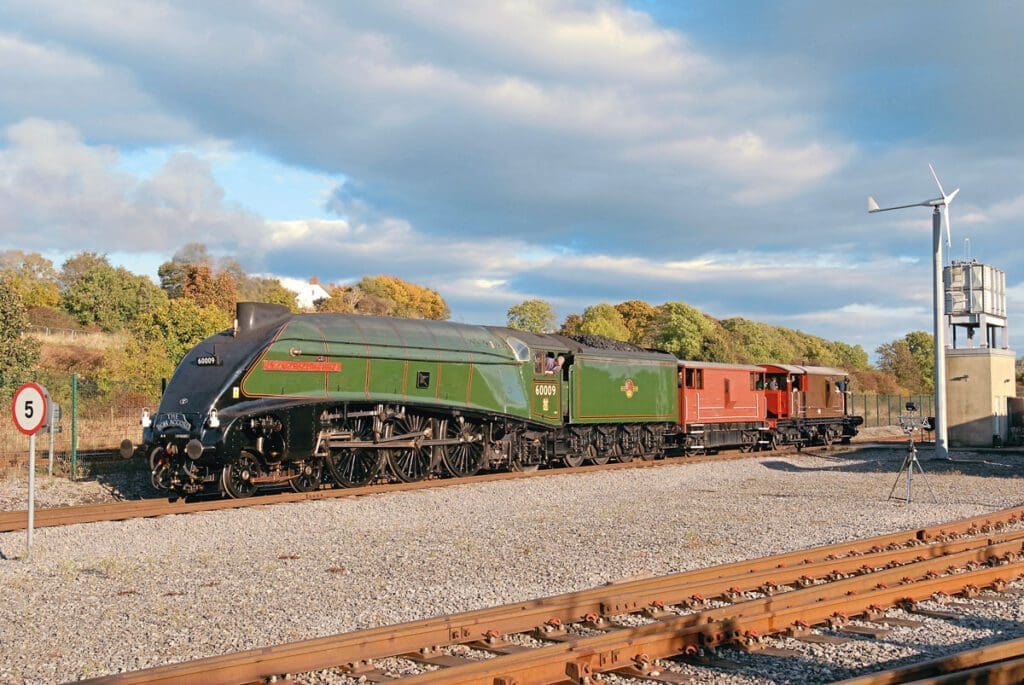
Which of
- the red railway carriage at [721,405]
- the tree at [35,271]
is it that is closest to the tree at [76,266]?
the tree at [35,271]

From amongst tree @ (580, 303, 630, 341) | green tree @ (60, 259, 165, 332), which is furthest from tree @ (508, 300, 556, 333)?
green tree @ (60, 259, 165, 332)

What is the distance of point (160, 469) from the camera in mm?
16641

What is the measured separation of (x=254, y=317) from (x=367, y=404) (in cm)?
289

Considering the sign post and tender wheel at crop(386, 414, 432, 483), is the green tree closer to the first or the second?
tender wheel at crop(386, 414, 432, 483)

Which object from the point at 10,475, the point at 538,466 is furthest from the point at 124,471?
the point at 538,466

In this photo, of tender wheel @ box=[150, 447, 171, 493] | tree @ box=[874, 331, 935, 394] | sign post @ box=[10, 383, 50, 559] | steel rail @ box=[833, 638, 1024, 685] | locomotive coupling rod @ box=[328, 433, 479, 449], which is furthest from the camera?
tree @ box=[874, 331, 935, 394]

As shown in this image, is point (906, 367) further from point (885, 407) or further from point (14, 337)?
point (14, 337)

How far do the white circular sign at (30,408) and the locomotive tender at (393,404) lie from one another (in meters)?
3.64

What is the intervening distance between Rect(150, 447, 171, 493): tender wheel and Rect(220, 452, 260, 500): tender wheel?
0.99 m

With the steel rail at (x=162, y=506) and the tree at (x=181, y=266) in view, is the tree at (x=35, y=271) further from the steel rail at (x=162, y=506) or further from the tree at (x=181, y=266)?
the steel rail at (x=162, y=506)

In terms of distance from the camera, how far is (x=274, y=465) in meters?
17.2

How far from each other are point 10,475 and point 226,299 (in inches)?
2144

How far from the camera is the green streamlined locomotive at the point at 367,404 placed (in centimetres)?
1653

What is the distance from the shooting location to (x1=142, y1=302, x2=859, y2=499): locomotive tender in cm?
1658
